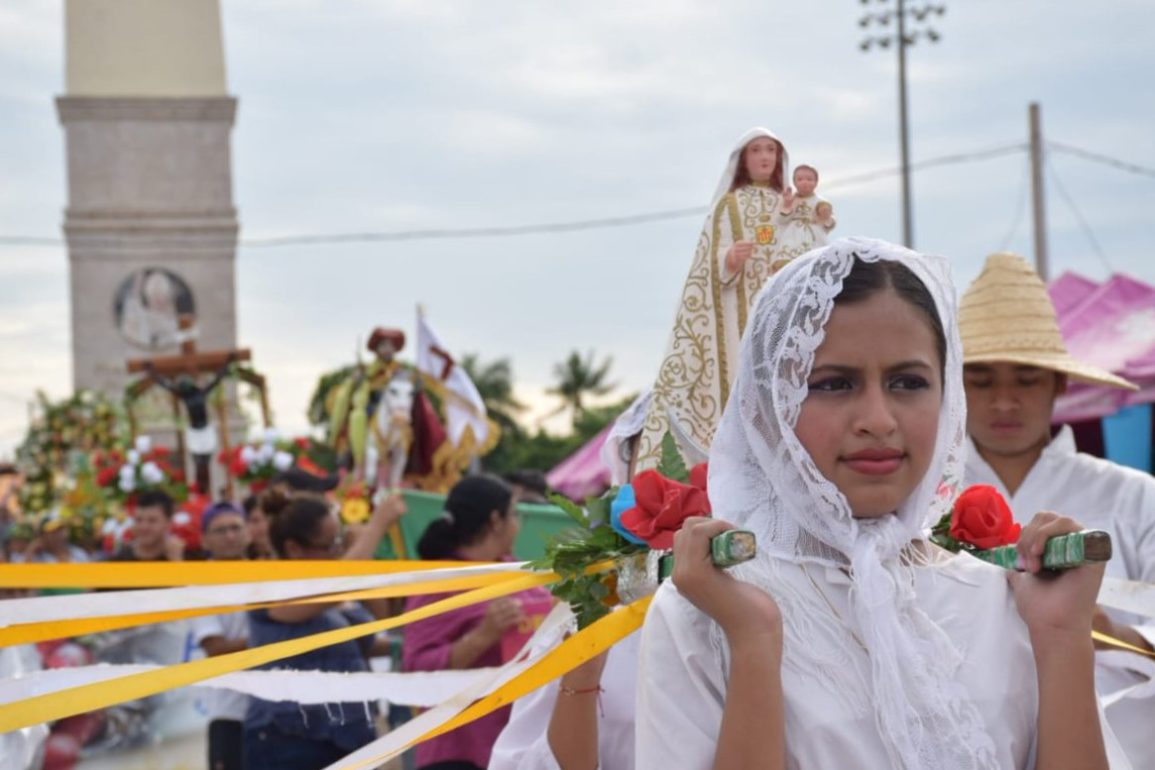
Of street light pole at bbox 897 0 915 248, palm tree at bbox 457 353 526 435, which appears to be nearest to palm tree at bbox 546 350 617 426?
palm tree at bbox 457 353 526 435

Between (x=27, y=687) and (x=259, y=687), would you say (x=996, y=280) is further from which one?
(x=27, y=687)

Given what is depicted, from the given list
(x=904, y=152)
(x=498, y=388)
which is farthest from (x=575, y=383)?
(x=904, y=152)

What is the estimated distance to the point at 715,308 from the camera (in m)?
3.73

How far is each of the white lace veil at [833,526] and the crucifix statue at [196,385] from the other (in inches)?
495

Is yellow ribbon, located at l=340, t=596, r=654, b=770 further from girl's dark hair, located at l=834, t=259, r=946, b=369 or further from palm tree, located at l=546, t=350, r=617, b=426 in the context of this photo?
palm tree, located at l=546, t=350, r=617, b=426

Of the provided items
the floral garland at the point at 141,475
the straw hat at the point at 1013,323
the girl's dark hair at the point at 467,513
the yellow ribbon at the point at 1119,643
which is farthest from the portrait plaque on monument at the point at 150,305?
the yellow ribbon at the point at 1119,643

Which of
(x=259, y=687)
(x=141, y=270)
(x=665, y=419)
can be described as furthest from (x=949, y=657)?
(x=141, y=270)

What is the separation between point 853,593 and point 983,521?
491mm

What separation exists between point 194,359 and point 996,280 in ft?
38.0

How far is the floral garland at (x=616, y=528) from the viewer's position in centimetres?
285

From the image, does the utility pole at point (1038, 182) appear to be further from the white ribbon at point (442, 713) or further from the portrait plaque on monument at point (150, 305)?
the white ribbon at point (442, 713)

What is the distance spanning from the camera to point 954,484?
2.65 meters

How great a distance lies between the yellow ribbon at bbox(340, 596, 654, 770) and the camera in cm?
286

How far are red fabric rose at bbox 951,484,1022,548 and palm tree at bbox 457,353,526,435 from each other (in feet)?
195
